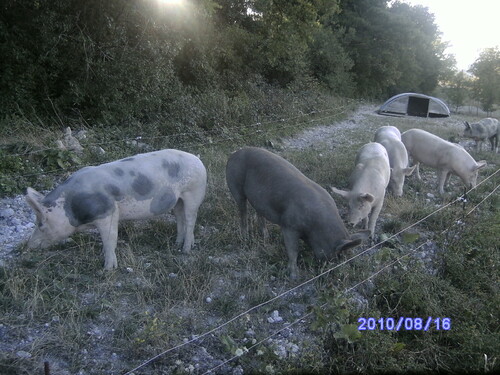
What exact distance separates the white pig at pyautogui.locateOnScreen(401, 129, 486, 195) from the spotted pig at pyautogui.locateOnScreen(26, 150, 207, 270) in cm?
558

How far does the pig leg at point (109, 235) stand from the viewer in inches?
196

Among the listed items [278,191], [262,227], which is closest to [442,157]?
[262,227]

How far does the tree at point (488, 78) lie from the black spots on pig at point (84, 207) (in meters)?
36.4

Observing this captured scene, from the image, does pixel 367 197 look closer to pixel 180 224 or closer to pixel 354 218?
pixel 354 218

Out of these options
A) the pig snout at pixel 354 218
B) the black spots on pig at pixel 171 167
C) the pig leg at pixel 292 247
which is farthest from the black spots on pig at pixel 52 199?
the pig snout at pixel 354 218

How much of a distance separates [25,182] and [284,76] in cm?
1655

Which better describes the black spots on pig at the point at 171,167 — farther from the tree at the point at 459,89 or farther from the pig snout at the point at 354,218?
the tree at the point at 459,89

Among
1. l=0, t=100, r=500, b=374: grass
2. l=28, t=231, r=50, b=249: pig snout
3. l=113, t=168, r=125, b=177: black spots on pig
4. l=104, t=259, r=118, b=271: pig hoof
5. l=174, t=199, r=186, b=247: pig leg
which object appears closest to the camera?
l=0, t=100, r=500, b=374: grass

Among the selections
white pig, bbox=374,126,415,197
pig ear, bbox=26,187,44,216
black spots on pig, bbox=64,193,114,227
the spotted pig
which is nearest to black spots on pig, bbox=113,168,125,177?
the spotted pig

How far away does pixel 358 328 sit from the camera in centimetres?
404

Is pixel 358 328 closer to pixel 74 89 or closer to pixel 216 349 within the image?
pixel 216 349

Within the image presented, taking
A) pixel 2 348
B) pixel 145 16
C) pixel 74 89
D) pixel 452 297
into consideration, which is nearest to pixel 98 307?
pixel 2 348

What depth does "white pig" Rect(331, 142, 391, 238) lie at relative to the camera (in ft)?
20.9

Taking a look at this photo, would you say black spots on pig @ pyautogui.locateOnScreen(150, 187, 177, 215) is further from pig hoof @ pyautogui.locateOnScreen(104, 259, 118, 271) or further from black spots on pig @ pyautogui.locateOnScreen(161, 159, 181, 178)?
pig hoof @ pyautogui.locateOnScreen(104, 259, 118, 271)
